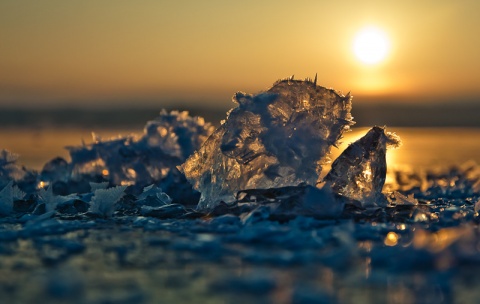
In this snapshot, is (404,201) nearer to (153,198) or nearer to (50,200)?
(153,198)

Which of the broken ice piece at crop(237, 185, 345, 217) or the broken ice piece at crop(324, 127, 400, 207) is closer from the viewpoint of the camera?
the broken ice piece at crop(237, 185, 345, 217)

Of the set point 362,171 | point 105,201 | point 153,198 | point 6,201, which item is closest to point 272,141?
point 362,171

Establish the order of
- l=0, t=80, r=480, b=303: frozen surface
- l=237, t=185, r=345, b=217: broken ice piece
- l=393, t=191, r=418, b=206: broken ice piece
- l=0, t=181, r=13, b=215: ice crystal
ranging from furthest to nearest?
l=393, t=191, r=418, b=206: broken ice piece
l=0, t=181, r=13, b=215: ice crystal
l=237, t=185, r=345, b=217: broken ice piece
l=0, t=80, r=480, b=303: frozen surface

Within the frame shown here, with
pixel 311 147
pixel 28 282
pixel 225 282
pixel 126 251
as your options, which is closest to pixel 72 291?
pixel 28 282

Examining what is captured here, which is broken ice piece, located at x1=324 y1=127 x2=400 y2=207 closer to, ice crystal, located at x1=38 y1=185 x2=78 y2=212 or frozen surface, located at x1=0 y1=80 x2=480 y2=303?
frozen surface, located at x1=0 y1=80 x2=480 y2=303

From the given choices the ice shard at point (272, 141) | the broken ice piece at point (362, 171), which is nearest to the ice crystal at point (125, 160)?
the ice shard at point (272, 141)

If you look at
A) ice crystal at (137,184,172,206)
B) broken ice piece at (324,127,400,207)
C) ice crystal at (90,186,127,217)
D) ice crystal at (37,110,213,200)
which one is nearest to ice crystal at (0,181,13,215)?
ice crystal at (90,186,127,217)
